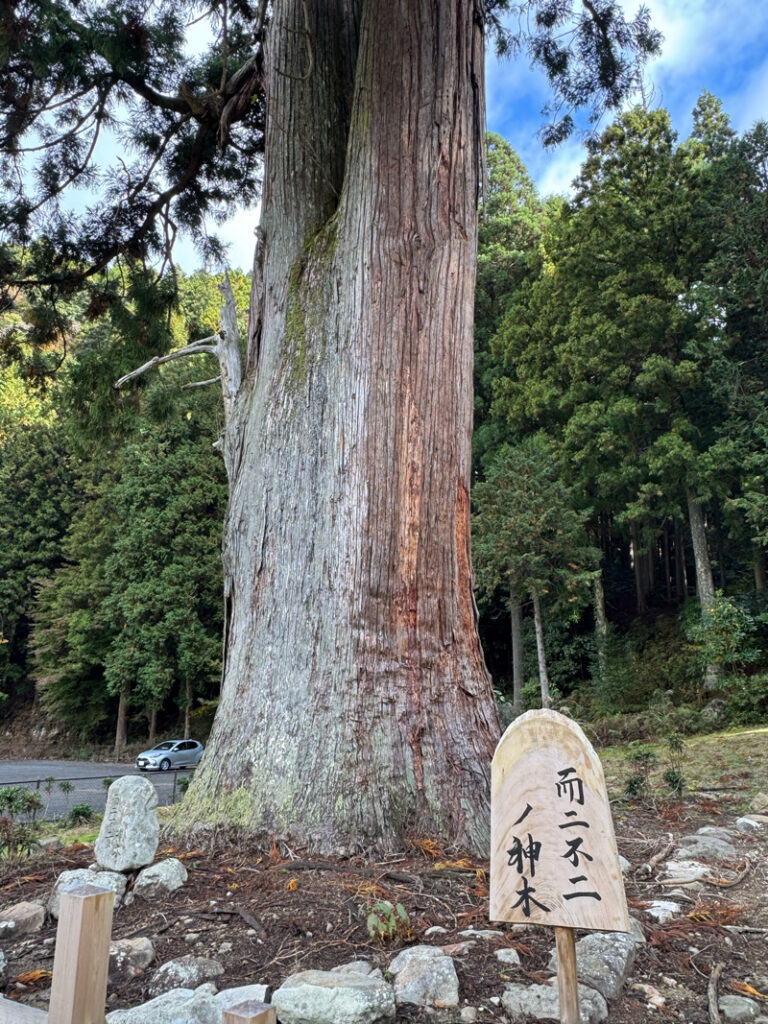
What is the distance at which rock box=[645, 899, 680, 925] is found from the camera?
2603 millimetres

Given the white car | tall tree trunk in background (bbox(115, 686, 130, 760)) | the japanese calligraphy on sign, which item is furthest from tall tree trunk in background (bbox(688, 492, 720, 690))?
tall tree trunk in background (bbox(115, 686, 130, 760))

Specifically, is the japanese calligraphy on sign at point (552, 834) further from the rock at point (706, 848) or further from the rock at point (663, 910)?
the rock at point (706, 848)

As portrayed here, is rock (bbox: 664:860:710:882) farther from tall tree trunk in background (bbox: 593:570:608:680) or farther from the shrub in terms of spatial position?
tall tree trunk in background (bbox: 593:570:608:680)

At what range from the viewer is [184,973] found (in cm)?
209

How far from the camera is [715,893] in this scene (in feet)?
9.78

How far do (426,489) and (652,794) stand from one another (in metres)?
3.38

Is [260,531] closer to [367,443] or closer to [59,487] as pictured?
[367,443]

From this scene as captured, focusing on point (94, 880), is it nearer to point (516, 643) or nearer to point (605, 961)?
point (605, 961)

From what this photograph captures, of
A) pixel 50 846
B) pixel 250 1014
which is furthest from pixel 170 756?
pixel 250 1014

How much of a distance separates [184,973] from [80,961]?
0.95 metres

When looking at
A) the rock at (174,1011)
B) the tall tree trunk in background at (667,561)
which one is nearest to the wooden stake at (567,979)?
the rock at (174,1011)

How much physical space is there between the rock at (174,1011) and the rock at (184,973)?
7.3 inches

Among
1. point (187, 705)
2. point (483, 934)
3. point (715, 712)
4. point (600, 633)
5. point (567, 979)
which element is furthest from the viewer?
point (187, 705)

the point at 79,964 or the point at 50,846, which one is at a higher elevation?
the point at 79,964
